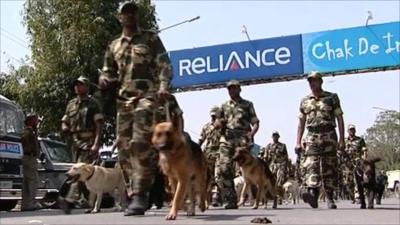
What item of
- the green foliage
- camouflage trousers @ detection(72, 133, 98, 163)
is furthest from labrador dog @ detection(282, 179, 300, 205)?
camouflage trousers @ detection(72, 133, 98, 163)

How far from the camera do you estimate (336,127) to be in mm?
9773

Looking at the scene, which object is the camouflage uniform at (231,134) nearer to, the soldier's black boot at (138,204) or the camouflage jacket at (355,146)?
the soldier's black boot at (138,204)

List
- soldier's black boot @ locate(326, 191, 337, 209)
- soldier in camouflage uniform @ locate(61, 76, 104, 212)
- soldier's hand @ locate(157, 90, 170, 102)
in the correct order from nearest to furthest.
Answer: soldier's hand @ locate(157, 90, 170, 102) → soldier in camouflage uniform @ locate(61, 76, 104, 212) → soldier's black boot @ locate(326, 191, 337, 209)

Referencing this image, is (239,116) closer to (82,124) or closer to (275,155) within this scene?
(82,124)

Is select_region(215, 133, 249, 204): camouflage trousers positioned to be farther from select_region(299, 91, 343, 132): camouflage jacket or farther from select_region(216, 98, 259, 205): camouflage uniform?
Result: select_region(299, 91, 343, 132): camouflage jacket

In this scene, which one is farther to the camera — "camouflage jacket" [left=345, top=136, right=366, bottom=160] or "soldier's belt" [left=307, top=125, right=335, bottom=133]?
"camouflage jacket" [left=345, top=136, right=366, bottom=160]

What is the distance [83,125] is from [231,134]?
2641mm

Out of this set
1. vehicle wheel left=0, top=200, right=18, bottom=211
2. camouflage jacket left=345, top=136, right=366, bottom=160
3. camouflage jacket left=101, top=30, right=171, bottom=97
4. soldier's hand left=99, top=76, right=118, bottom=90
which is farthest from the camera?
vehicle wheel left=0, top=200, right=18, bottom=211

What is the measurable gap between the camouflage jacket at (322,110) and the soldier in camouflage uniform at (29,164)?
17.1 feet

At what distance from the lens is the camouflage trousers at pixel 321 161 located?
31.6 ft

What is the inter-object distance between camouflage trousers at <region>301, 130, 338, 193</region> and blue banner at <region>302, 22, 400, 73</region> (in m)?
14.4

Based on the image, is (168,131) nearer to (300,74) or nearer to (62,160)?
(62,160)

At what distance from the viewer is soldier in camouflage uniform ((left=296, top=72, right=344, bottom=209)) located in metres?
9.64

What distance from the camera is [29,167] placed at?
12.4 meters
